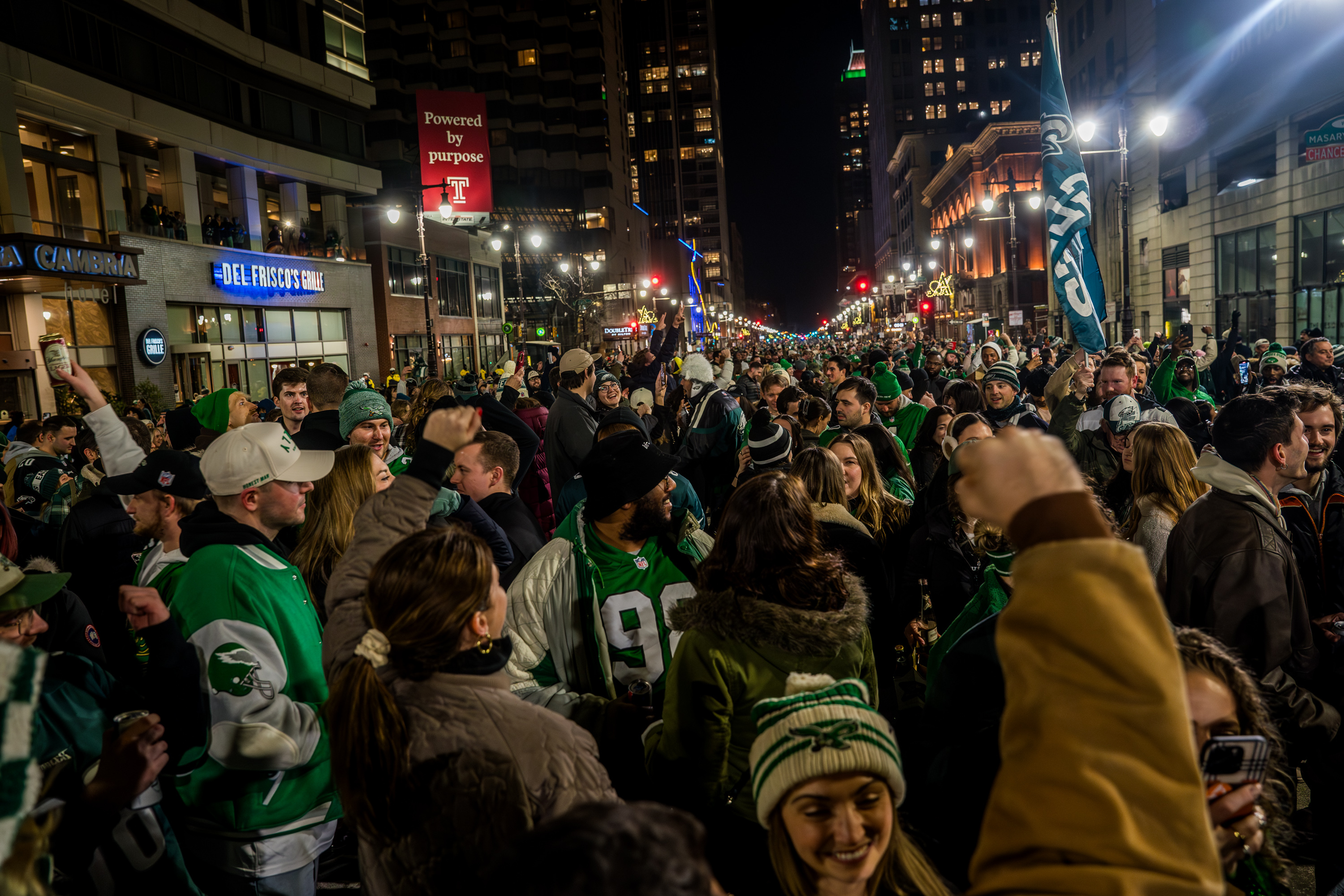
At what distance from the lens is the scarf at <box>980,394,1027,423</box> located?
835 cm

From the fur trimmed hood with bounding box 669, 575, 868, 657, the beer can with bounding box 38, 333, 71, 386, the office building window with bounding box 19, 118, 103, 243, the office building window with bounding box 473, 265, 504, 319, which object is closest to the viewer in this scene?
the fur trimmed hood with bounding box 669, 575, 868, 657

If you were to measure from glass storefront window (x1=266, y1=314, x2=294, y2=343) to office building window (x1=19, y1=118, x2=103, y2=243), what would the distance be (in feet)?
27.1

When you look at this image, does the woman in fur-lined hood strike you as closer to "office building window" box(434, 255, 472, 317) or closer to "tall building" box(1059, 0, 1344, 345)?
"tall building" box(1059, 0, 1344, 345)

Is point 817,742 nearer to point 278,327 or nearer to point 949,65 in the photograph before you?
point 278,327

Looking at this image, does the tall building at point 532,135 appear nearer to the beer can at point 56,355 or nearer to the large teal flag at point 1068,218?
the large teal flag at point 1068,218

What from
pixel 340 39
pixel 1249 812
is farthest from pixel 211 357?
pixel 1249 812

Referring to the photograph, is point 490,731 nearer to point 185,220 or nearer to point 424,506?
point 424,506

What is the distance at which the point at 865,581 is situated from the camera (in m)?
4.56

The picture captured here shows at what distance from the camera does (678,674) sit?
277cm

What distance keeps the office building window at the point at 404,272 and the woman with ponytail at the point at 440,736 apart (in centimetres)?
4577

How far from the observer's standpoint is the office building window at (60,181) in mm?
24984

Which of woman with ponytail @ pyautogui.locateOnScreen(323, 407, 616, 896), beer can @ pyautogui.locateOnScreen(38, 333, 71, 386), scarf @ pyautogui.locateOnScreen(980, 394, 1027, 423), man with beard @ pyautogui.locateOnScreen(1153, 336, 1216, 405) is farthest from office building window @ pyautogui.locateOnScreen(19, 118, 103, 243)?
woman with ponytail @ pyautogui.locateOnScreen(323, 407, 616, 896)

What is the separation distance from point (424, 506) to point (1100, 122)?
46.2 meters

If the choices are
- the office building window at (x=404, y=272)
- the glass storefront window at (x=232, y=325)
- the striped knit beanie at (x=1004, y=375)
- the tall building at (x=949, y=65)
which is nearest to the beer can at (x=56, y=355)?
the striped knit beanie at (x=1004, y=375)
